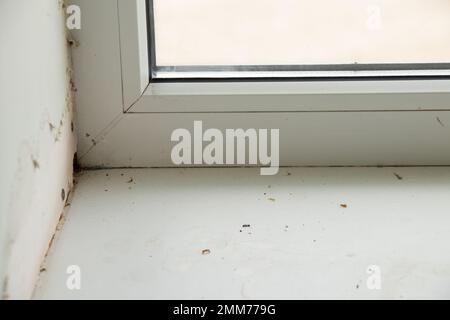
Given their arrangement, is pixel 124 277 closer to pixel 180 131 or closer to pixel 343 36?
pixel 180 131

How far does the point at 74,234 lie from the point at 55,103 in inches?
5.4

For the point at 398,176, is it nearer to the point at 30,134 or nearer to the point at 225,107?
the point at 225,107

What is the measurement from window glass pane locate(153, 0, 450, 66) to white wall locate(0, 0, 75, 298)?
15 cm

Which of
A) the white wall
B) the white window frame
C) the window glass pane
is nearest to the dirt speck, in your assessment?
the white window frame

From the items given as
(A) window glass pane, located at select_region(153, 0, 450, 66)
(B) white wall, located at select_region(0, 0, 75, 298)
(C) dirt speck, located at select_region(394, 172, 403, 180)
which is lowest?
(C) dirt speck, located at select_region(394, 172, 403, 180)

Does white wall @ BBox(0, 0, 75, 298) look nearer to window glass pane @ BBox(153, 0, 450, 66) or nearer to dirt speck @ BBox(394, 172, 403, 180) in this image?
window glass pane @ BBox(153, 0, 450, 66)

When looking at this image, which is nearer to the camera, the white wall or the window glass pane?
the white wall

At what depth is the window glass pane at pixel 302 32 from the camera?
2.38 ft

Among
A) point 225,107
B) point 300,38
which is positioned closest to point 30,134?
point 225,107

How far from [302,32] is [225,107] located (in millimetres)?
159

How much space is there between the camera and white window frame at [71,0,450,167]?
67 cm

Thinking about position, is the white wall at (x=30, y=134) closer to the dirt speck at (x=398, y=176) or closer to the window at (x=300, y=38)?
the window at (x=300, y=38)

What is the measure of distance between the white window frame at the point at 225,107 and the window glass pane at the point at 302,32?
51 mm

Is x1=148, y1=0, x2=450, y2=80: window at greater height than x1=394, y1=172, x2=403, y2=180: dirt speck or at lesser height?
greater
